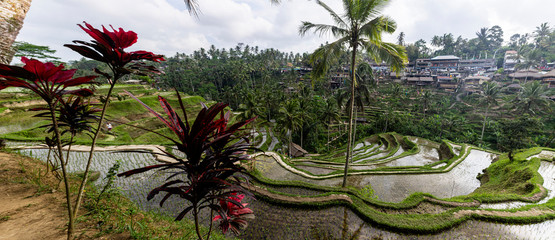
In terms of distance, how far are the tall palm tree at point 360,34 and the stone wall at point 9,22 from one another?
22.9 feet

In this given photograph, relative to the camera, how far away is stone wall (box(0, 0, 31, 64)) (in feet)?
9.41

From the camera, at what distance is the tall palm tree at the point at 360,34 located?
21.4ft

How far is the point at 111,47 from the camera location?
2.09 m

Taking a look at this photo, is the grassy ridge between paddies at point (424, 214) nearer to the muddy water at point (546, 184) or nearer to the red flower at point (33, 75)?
the muddy water at point (546, 184)

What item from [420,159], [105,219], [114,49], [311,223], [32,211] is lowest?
[420,159]

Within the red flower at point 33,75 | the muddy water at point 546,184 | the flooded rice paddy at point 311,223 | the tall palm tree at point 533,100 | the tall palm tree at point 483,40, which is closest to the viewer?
the red flower at point 33,75

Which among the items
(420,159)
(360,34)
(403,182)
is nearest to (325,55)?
(360,34)

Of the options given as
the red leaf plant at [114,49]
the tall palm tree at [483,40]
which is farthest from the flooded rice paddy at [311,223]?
the tall palm tree at [483,40]

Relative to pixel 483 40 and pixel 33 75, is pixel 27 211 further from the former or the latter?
pixel 483 40

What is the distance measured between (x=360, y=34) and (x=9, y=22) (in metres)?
8.27

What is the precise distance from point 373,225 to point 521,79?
69.6m

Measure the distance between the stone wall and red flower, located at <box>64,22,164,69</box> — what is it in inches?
81.9

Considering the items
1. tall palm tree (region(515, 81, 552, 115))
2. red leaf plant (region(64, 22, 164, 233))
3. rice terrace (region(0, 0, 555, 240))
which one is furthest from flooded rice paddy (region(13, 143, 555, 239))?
tall palm tree (region(515, 81, 552, 115))

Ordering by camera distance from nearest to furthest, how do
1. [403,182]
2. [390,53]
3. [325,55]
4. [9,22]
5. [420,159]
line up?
1. [9,22]
2. [390,53]
3. [325,55]
4. [403,182]
5. [420,159]
